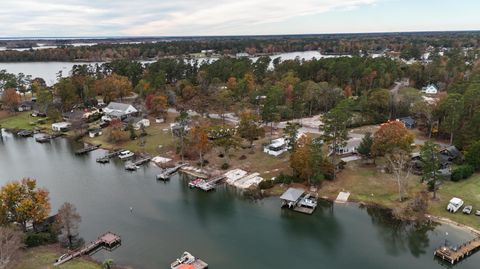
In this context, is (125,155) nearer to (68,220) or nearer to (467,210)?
(68,220)

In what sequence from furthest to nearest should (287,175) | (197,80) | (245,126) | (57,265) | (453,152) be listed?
(197,80), (245,126), (453,152), (287,175), (57,265)

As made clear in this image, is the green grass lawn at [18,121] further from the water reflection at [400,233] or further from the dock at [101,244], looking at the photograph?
the water reflection at [400,233]

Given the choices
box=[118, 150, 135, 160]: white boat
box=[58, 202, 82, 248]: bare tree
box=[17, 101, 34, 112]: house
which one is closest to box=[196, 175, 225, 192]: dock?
box=[58, 202, 82, 248]: bare tree

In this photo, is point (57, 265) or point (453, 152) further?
point (453, 152)

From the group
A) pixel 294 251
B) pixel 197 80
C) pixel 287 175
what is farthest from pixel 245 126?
pixel 197 80

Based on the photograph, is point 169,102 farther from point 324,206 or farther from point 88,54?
point 88,54

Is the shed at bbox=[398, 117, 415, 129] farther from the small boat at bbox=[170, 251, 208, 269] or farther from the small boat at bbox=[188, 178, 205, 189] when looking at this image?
the small boat at bbox=[170, 251, 208, 269]

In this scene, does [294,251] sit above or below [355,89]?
below

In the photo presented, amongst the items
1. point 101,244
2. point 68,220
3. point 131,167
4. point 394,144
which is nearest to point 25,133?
point 131,167
